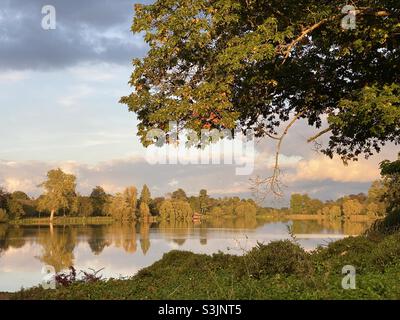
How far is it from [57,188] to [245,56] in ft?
286

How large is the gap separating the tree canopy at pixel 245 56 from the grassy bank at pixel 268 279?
14.1ft

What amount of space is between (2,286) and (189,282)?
16.9m

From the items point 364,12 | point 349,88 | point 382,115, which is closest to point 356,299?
point 382,115

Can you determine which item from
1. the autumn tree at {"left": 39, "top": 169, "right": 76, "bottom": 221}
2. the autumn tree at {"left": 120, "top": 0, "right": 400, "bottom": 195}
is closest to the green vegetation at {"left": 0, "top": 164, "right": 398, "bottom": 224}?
the autumn tree at {"left": 39, "top": 169, "right": 76, "bottom": 221}

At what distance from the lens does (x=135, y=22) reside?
1730 centimetres

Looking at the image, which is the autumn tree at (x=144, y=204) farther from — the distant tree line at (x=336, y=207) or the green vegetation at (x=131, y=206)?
the distant tree line at (x=336, y=207)

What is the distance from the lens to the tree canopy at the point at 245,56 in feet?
53.2

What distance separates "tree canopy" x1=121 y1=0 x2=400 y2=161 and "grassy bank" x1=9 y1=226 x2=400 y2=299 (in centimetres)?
430

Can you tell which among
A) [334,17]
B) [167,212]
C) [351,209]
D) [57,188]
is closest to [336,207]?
[351,209]

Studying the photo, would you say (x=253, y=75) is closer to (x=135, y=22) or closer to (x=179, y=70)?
(x=179, y=70)

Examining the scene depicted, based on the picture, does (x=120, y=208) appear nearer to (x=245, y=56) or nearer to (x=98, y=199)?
(x=98, y=199)

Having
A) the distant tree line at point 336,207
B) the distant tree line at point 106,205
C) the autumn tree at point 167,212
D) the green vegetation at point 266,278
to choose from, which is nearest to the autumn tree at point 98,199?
the distant tree line at point 106,205

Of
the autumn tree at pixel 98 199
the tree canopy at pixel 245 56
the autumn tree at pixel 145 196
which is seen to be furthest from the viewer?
the autumn tree at pixel 98 199

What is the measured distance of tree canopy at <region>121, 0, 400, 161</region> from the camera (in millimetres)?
16219
